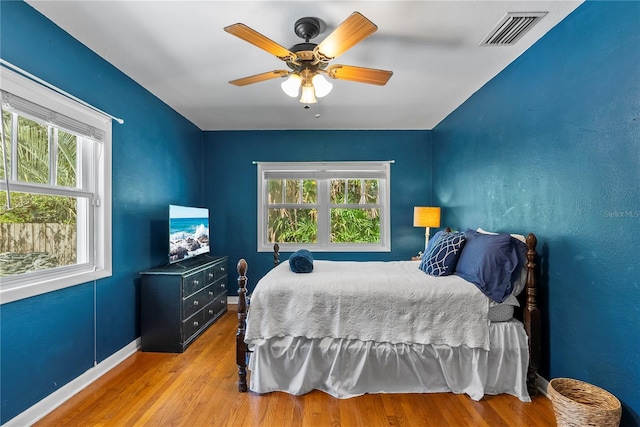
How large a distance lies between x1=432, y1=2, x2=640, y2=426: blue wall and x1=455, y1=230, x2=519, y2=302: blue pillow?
26 centimetres

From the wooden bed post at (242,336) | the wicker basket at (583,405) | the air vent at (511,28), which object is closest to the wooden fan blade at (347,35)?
the air vent at (511,28)

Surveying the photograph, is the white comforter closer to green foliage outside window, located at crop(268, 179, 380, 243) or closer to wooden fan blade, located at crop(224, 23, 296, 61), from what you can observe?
wooden fan blade, located at crop(224, 23, 296, 61)

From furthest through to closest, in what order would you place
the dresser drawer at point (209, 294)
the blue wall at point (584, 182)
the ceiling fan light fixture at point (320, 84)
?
the dresser drawer at point (209, 294), the ceiling fan light fixture at point (320, 84), the blue wall at point (584, 182)

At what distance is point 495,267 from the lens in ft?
7.29

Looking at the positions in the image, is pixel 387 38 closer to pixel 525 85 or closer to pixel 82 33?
pixel 525 85

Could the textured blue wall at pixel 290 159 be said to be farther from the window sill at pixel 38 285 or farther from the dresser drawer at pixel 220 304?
the window sill at pixel 38 285

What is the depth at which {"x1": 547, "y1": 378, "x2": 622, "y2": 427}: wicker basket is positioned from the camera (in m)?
1.57

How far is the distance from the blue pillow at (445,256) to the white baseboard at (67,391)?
268 cm

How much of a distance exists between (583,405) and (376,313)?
1.15m

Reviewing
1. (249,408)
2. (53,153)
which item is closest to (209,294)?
(249,408)

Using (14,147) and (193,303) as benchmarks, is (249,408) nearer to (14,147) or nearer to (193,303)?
Answer: (193,303)

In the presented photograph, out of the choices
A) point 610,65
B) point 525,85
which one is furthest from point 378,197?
point 610,65

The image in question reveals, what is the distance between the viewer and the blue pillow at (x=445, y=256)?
8.36 feet

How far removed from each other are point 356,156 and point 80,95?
127 inches
